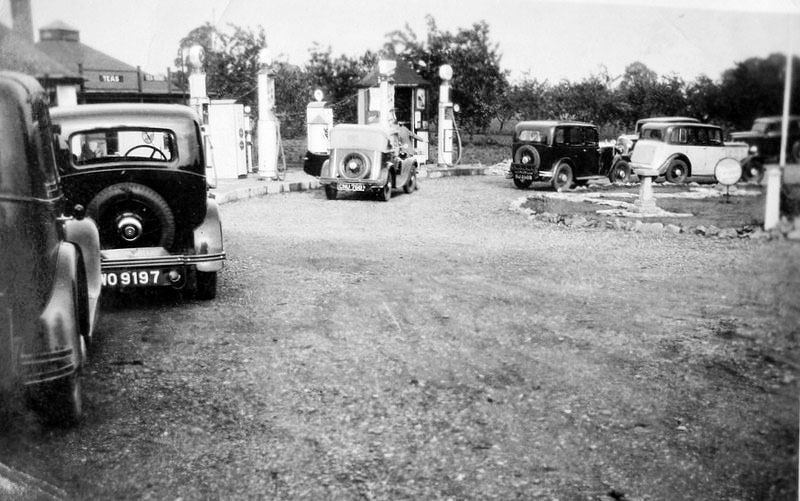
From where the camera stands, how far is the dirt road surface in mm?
2256

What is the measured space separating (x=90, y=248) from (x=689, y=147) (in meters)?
2.57

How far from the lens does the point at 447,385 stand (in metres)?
3.15

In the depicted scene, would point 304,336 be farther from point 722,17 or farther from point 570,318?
point 722,17

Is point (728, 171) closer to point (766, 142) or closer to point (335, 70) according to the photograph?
point (766, 142)

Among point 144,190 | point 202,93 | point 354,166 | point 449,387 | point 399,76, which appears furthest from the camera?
point 354,166

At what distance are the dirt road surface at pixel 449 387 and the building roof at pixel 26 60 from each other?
108cm

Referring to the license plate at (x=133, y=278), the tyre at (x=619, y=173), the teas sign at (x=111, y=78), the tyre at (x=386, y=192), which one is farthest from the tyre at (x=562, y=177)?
the teas sign at (x=111, y=78)

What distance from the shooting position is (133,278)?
3.56 metres

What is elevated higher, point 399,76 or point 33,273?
point 399,76

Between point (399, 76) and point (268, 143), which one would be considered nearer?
point (399, 76)

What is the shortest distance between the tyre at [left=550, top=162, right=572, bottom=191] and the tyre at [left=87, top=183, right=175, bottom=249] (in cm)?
810

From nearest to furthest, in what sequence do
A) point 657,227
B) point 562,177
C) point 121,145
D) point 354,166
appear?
point 121,145, point 657,227, point 562,177, point 354,166

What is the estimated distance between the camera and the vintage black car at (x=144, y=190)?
3.29 metres

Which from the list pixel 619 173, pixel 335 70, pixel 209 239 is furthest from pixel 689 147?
pixel 619 173
